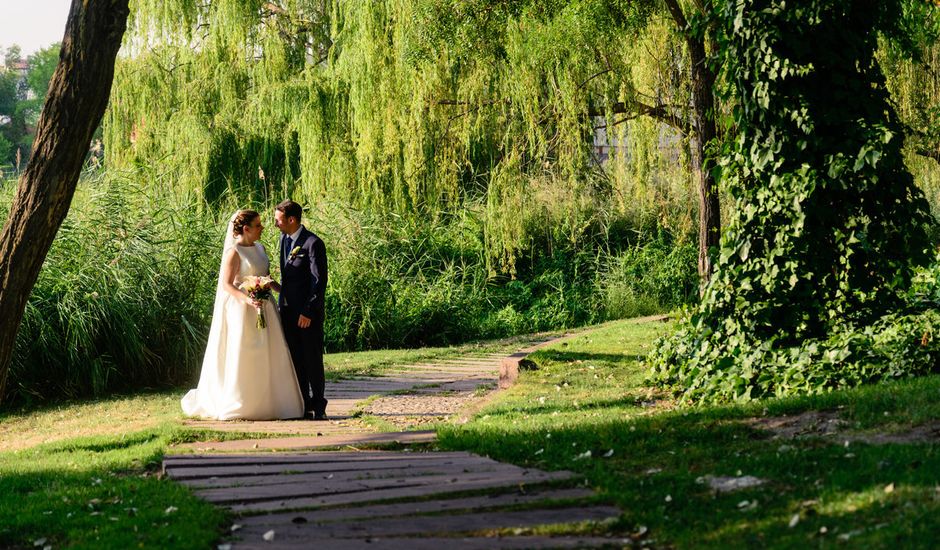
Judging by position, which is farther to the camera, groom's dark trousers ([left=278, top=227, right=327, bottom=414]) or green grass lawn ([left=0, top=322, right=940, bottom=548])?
groom's dark trousers ([left=278, top=227, right=327, bottom=414])

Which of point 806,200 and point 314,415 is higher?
point 806,200

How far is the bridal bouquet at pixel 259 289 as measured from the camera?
337 inches

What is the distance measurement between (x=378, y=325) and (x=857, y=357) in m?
8.96

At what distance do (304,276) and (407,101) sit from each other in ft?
18.3

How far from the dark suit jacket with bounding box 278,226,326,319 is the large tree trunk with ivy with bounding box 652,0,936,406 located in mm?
3061

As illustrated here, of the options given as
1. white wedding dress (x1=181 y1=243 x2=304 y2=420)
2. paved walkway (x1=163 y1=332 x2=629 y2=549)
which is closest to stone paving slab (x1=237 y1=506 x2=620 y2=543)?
paved walkway (x1=163 y1=332 x2=629 y2=549)

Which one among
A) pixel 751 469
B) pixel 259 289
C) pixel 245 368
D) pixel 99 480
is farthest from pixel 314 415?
pixel 751 469

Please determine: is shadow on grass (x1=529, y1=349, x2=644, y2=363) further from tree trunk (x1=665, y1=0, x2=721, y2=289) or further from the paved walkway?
the paved walkway

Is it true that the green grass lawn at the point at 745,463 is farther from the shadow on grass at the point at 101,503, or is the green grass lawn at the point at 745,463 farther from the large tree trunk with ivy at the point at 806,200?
the shadow on grass at the point at 101,503

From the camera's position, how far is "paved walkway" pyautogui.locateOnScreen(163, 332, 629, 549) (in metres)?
4.31

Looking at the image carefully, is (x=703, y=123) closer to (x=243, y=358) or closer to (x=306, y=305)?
(x=306, y=305)

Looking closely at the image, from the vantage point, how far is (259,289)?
8570 millimetres

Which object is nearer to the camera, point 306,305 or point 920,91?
point 306,305

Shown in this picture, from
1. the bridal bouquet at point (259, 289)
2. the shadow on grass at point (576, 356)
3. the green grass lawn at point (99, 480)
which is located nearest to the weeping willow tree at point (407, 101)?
the shadow on grass at point (576, 356)
